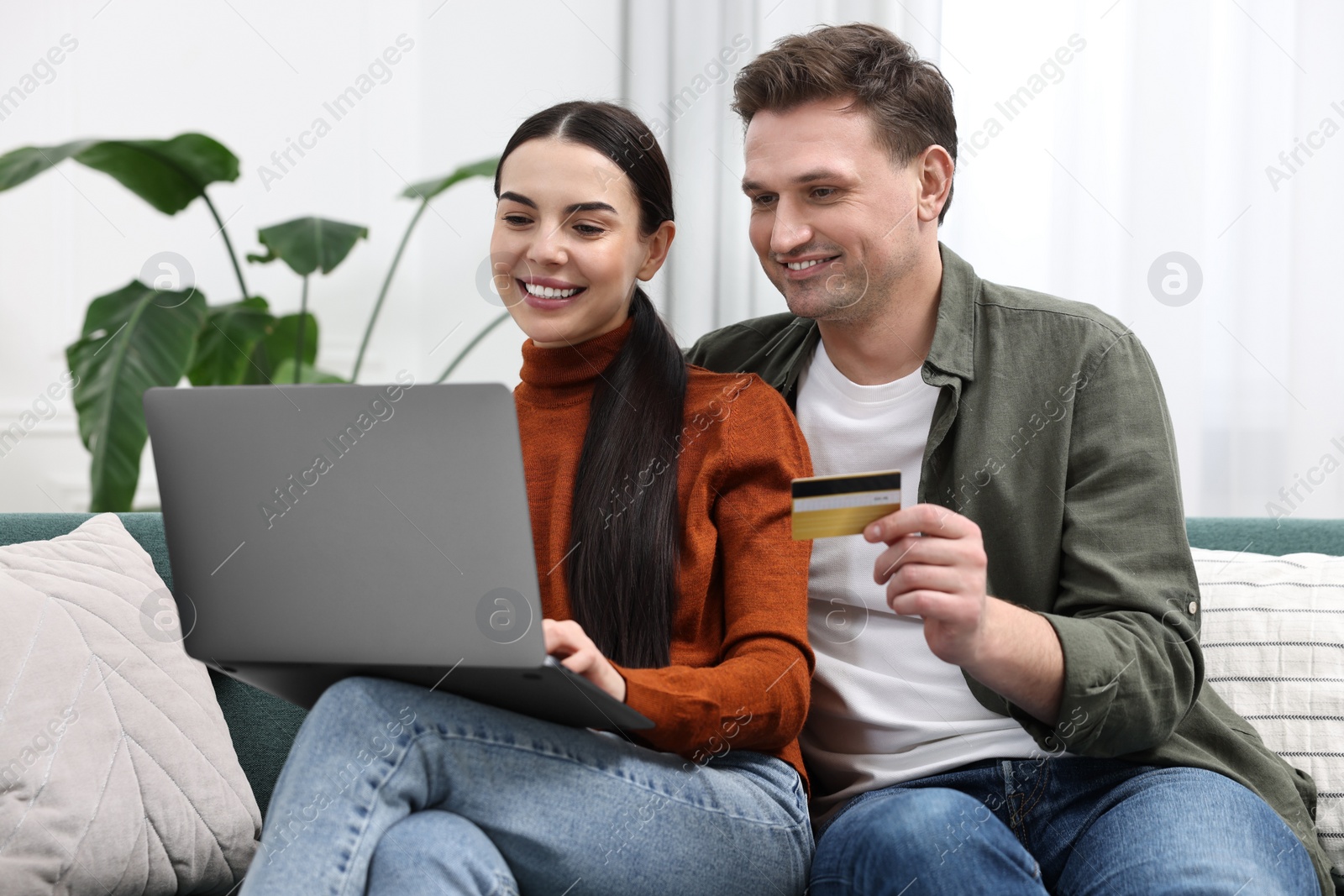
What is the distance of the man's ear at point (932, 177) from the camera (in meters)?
1.27

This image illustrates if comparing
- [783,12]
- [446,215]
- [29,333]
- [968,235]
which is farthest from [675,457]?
[29,333]

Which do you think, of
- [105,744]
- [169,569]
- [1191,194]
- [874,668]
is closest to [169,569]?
[169,569]

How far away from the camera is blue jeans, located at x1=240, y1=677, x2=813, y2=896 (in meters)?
Result: 0.76

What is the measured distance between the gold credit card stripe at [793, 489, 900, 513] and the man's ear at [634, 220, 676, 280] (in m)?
0.47

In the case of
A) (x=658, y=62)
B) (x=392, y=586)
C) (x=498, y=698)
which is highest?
(x=658, y=62)

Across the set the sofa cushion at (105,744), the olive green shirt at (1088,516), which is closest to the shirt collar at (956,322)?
the olive green shirt at (1088,516)

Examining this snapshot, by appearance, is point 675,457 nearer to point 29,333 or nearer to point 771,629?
point 771,629

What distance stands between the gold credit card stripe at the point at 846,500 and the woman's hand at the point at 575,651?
194mm

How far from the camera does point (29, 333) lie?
2387 millimetres

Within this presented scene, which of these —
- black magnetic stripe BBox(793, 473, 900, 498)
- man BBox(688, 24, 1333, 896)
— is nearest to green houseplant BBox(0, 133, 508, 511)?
man BBox(688, 24, 1333, 896)

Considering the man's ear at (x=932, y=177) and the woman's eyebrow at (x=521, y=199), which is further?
the man's ear at (x=932, y=177)

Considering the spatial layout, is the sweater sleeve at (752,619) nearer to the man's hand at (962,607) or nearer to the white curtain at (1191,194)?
the man's hand at (962,607)

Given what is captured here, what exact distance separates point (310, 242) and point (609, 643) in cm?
118

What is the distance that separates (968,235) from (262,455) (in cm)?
150
